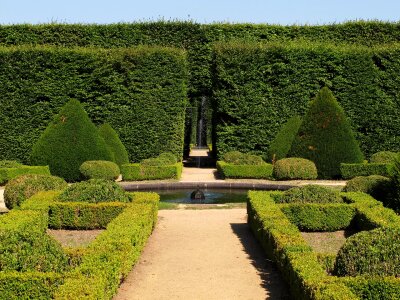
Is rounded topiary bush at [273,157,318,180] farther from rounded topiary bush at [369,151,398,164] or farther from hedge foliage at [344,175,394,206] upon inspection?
hedge foliage at [344,175,394,206]

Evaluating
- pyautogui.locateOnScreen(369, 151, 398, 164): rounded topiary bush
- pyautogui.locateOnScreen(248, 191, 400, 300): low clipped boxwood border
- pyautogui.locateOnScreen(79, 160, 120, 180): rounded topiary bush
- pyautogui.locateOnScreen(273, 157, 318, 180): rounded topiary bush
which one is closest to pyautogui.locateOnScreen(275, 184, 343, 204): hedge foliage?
pyautogui.locateOnScreen(248, 191, 400, 300): low clipped boxwood border

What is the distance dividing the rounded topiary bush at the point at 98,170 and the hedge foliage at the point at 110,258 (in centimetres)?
884

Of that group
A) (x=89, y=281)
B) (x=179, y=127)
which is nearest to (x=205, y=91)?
(x=179, y=127)

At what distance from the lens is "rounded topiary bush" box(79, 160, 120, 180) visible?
59.9 ft

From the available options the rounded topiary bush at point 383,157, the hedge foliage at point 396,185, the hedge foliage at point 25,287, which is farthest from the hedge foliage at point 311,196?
the rounded topiary bush at point 383,157

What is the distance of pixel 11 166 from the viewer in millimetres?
19969

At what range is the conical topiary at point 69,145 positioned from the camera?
63.6 ft

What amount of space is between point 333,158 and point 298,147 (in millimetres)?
1337

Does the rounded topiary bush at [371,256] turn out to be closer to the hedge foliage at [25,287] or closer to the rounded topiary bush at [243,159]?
the hedge foliage at [25,287]

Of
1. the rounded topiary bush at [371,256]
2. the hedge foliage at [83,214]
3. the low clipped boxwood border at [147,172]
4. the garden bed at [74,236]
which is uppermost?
the rounded topiary bush at [371,256]

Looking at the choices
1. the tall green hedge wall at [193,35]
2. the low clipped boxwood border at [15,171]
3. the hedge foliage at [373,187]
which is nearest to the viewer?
the hedge foliage at [373,187]

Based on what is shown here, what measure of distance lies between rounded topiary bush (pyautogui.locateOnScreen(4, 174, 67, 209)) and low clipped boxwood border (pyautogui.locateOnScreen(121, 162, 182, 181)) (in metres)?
7.43

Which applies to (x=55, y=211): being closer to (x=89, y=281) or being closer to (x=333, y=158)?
(x=89, y=281)

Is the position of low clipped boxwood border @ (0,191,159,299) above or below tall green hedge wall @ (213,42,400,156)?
below
